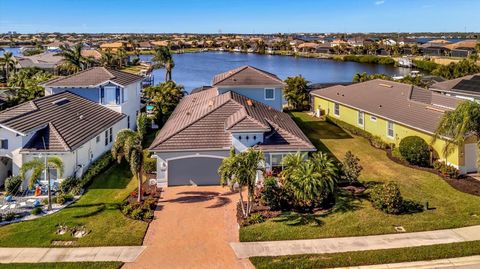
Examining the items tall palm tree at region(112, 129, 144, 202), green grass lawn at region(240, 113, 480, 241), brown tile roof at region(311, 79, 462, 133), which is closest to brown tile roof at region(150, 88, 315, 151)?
tall palm tree at region(112, 129, 144, 202)

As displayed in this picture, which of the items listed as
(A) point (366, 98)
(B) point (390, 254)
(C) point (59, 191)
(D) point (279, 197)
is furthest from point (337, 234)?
(A) point (366, 98)

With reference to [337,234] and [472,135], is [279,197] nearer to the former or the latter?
[337,234]

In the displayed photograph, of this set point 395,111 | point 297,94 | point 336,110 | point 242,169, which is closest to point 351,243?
point 242,169

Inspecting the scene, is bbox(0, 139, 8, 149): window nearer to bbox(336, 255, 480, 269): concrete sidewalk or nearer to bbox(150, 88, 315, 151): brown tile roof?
bbox(150, 88, 315, 151): brown tile roof

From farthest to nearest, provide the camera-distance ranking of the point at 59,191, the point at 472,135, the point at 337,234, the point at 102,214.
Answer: the point at 472,135 → the point at 59,191 → the point at 102,214 → the point at 337,234

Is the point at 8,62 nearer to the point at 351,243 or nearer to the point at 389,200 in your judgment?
the point at 389,200

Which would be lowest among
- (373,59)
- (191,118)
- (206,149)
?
(206,149)

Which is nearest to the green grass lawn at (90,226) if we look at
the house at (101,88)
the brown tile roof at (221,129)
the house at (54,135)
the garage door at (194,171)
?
the garage door at (194,171)
